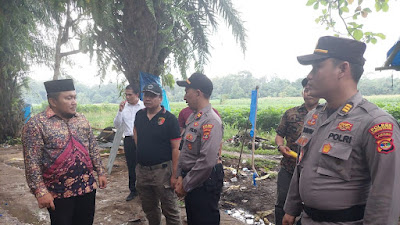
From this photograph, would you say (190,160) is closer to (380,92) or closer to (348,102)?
(348,102)

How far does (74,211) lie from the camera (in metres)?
2.31

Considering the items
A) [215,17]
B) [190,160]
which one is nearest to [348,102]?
[190,160]

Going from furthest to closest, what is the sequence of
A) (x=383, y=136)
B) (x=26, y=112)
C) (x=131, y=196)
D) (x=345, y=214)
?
1. (x=26, y=112)
2. (x=131, y=196)
3. (x=345, y=214)
4. (x=383, y=136)

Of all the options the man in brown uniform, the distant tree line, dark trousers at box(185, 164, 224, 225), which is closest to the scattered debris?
the man in brown uniform

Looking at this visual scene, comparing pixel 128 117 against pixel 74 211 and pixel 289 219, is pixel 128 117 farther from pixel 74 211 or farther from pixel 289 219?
pixel 289 219

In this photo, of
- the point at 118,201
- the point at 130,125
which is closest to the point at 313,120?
the point at 130,125

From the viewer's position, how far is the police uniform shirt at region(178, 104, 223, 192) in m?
2.06

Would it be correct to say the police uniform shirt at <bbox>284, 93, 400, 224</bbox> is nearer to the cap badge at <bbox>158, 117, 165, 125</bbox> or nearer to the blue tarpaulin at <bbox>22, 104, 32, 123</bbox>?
the cap badge at <bbox>158, 117, 165, 125</bbox>

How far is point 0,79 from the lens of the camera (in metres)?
8.97

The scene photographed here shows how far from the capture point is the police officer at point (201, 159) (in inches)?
81.9

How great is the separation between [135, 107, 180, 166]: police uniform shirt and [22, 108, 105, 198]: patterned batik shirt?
0.62 meters

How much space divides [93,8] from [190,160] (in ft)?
9.73

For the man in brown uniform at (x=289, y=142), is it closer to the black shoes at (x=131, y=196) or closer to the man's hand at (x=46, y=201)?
the man's hand at (x=46, y=201)

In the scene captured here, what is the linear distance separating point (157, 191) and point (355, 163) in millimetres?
2064
